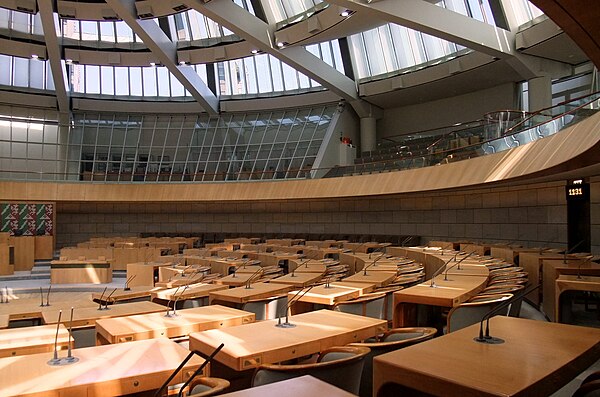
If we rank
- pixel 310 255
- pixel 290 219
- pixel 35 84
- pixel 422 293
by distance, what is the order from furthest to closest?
pixel 35 84
pixel 290 219
pixel 310 255
pixel 422 293

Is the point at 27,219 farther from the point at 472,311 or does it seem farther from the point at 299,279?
the point at 472,311

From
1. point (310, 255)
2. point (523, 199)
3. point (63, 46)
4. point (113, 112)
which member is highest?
point (63, 46)

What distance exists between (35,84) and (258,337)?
27385mm

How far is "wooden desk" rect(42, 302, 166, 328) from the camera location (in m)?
5.44

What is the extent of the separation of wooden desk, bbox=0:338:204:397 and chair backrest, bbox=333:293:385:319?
2.55m

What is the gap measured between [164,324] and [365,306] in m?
2.29

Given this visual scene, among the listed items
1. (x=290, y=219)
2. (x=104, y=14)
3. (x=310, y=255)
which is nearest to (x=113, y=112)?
(x=104, y=14)

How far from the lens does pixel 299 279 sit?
791 centimetres

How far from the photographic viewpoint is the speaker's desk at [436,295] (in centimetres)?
500

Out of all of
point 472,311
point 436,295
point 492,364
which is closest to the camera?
point 492,364

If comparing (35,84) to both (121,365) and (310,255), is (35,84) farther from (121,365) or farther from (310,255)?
(121,365)

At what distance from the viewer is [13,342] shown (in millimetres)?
4250

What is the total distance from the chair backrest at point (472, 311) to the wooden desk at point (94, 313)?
337cm

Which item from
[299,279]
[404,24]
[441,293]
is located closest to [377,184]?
[404,24]
